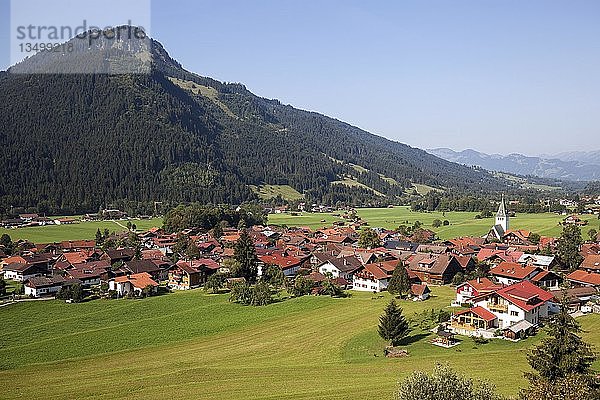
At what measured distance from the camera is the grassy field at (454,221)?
9100cm

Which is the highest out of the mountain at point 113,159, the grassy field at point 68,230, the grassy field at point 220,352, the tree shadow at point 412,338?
the mountain at point 113,159

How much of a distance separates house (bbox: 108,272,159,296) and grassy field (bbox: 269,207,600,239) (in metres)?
51.4

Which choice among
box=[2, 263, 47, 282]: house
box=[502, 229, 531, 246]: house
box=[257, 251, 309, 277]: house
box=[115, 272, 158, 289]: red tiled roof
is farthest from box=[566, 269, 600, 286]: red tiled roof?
box=[2, 263, 47, 282]: house

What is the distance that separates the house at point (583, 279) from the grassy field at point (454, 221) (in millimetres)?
37083

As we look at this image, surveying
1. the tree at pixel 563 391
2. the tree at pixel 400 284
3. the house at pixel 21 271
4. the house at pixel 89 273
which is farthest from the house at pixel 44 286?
the tree at pixel 563 391

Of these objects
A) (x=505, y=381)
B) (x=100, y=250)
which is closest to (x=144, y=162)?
(x=100, y=250)

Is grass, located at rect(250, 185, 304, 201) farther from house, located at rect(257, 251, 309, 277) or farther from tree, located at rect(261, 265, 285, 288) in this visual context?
tree, located at rect(261, 265, 285, 288)

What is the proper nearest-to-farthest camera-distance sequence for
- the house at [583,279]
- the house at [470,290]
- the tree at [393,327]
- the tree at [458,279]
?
the tree at [393,327] → the house at [470,290] → the house at [583,279] → the tree at [458,279]

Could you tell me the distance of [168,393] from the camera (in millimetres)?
24344

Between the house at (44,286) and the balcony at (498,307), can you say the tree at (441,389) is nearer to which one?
the balcony at (498,307)

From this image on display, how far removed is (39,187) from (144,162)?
98.1ft

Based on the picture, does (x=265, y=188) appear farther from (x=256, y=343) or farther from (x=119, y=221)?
(x=256, y=343)

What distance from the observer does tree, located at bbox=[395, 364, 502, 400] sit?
Answer: 17344 mm

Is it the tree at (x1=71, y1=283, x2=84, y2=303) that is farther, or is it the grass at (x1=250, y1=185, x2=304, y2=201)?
the grass at (x1=250, y1=185, x2=304, y2=201)
